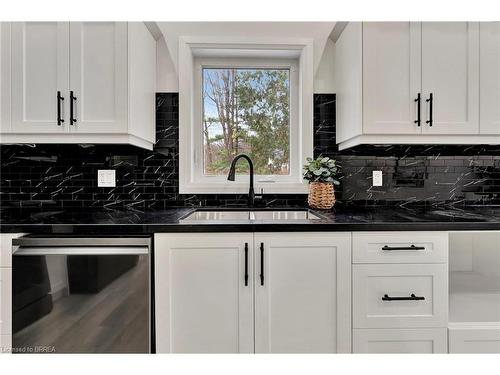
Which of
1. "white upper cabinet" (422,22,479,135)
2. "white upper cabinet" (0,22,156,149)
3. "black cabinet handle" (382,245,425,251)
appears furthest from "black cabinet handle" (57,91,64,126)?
"white upper cabinet" (422,22,479,135)

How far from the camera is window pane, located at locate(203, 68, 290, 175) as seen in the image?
2279mm

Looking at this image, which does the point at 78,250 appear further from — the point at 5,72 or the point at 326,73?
the point at 326,73

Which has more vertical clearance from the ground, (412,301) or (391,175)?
(391,175)

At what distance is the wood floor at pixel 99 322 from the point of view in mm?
1372

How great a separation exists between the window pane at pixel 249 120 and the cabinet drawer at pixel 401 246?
0.94 meters

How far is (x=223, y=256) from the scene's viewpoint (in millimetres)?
1441

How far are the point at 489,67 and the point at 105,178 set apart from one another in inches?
96.9

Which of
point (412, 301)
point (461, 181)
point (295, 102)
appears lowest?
point (412, 301)

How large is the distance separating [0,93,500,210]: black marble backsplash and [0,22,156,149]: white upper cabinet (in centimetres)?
40

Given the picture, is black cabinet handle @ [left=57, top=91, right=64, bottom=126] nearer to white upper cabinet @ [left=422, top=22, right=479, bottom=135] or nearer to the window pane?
the window pane

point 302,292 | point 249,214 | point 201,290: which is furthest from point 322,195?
point 201,290

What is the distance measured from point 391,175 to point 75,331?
206cm

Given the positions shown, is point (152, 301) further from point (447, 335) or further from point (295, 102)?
point (295, 102)

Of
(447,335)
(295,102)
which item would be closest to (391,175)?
(295,102)
